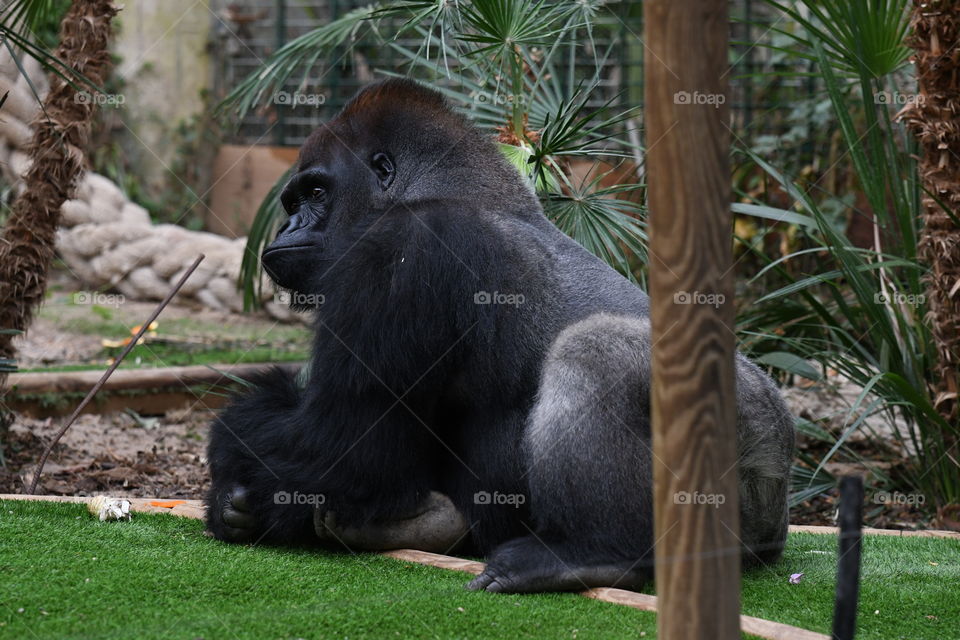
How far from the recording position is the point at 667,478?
206cm

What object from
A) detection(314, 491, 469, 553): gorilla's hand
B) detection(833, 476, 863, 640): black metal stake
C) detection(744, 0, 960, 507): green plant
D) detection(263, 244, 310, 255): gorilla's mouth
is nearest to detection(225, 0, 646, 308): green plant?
detection(744, 0, 960, 507): green plant

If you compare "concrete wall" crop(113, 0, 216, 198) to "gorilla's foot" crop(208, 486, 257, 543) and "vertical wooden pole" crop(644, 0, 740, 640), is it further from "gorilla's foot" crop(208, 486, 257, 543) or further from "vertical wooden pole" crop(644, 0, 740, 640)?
"vertical wooden pole" crop(644, 0, 740, 640)

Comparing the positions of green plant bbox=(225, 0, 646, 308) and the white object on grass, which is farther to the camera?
green plant bbox=(225, 0, 646, 308)

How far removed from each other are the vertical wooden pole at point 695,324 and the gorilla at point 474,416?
1173 millimetres

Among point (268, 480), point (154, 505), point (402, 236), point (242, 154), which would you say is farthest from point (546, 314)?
point (242, 154)

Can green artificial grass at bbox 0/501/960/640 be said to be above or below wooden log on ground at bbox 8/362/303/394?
below

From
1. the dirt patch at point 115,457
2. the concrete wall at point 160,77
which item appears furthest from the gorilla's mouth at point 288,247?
the concrete wall at point 160,77

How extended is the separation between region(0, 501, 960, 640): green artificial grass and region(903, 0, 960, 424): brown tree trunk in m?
1.20

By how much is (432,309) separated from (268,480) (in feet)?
2.75

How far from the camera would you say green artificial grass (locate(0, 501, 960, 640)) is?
106 inches

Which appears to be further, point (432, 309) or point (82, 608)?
point (432, 309)

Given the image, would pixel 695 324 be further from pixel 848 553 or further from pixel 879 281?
pixel 879 281

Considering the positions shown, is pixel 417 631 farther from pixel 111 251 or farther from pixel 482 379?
pixel 111 251

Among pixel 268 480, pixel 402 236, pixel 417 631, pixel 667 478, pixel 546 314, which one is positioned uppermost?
pixel 402 236
